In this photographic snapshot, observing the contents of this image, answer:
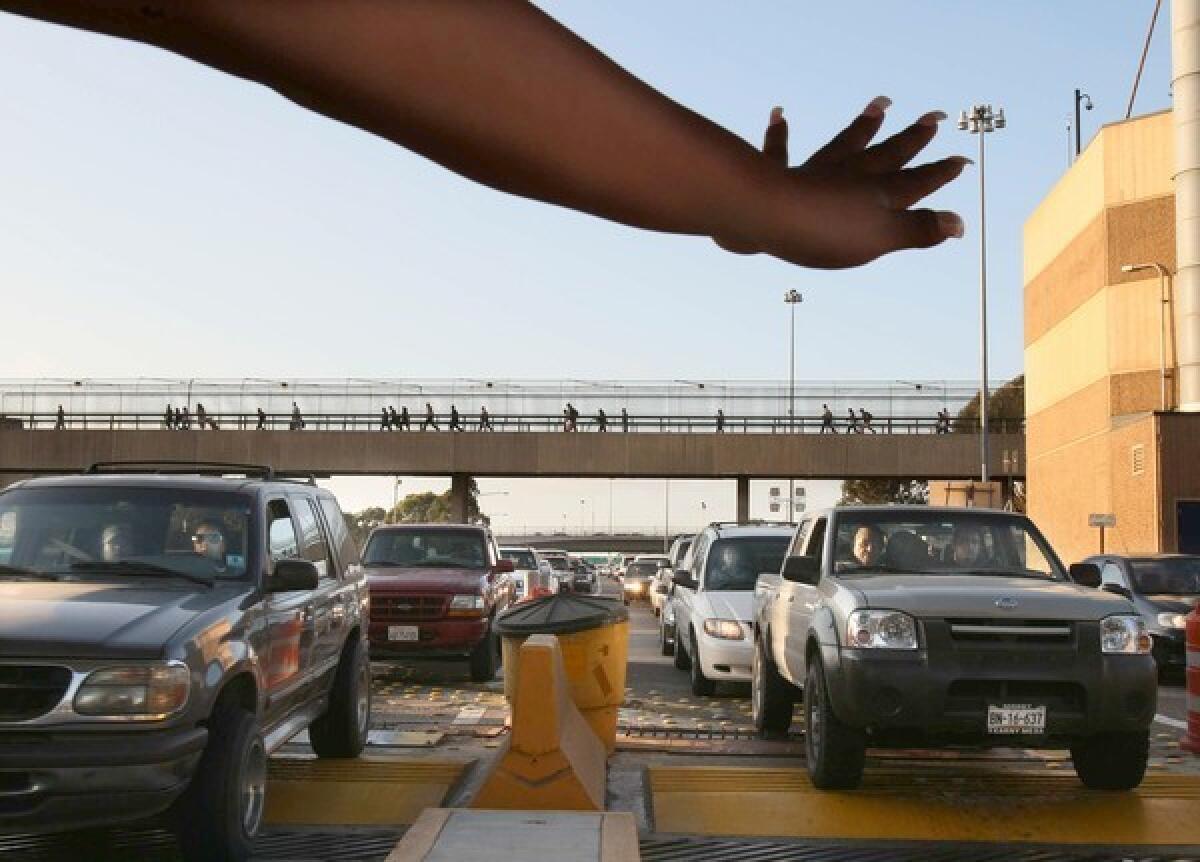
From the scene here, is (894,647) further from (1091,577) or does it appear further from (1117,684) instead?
(1091,577)

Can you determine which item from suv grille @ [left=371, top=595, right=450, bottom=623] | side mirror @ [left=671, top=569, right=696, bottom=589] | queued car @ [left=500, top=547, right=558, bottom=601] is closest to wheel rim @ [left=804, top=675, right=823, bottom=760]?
side mirror @ [left=671, top=569, right=696, bottom=589]

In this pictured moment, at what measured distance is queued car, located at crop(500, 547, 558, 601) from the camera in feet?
86.6

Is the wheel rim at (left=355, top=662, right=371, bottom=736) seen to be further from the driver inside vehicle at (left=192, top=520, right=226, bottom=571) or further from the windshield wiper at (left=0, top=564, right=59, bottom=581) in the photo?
the windshield wiper at (left=0, top=564, right=59, bottom=581)

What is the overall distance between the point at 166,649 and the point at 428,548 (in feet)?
39.4

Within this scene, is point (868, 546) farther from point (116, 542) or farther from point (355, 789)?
point (116, 542)

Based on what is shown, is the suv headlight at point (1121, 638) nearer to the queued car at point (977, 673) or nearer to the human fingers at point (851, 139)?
the queued car at point (977, 673)

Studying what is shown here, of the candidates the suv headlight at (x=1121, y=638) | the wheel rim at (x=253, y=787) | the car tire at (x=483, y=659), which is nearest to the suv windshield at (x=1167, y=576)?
the car tire at (x=483, y=659)

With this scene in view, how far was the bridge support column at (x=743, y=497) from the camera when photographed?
58750 millimetres

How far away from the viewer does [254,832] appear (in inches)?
269

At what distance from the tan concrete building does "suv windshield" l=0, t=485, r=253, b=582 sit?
32.3m

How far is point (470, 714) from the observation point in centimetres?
1275

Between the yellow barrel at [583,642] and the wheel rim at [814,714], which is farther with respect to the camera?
the yellow barrel at [583,642]

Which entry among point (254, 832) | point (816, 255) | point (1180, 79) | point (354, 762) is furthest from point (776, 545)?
point (1180, 79)

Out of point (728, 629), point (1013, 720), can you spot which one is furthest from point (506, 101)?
point (728, 629)
